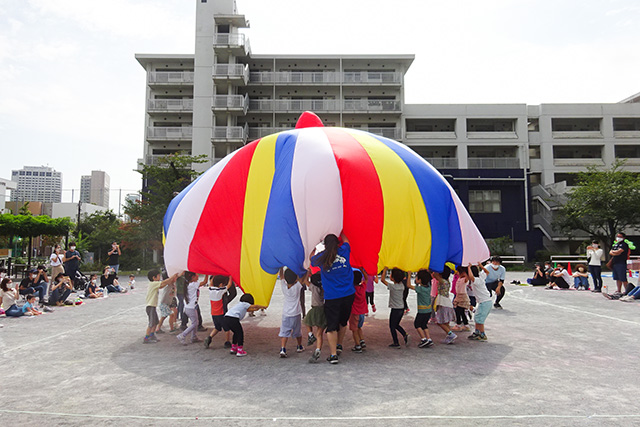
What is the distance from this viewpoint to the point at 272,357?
5.84 m

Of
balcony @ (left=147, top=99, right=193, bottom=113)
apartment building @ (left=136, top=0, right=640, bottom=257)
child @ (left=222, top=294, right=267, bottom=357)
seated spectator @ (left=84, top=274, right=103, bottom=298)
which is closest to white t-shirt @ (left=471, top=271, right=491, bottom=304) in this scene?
child @ (left=222, top=294, right=267, bottom=357)

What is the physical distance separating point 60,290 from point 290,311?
9.21 m

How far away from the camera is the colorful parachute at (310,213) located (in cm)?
593

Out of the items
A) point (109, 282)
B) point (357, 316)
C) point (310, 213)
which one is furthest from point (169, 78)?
point (357, 316)

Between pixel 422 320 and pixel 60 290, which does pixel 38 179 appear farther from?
pixel 422 320

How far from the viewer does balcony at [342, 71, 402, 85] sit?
114 feet

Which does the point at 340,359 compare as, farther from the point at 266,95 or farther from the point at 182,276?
the point at 266,95

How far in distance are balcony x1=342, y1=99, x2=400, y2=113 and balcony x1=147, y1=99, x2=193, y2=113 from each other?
1339 cm

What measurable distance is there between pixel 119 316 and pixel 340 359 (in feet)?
20.3

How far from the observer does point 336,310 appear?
18.4 ft

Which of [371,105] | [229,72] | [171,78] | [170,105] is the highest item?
[171,78]

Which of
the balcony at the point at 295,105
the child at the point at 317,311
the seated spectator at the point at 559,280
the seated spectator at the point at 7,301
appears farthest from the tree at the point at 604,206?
the seated spectator at the point at 7,301

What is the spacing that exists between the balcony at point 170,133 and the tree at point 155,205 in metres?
8.51

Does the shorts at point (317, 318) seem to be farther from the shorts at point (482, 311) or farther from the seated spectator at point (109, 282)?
the seated spectator at point (109, 282)
